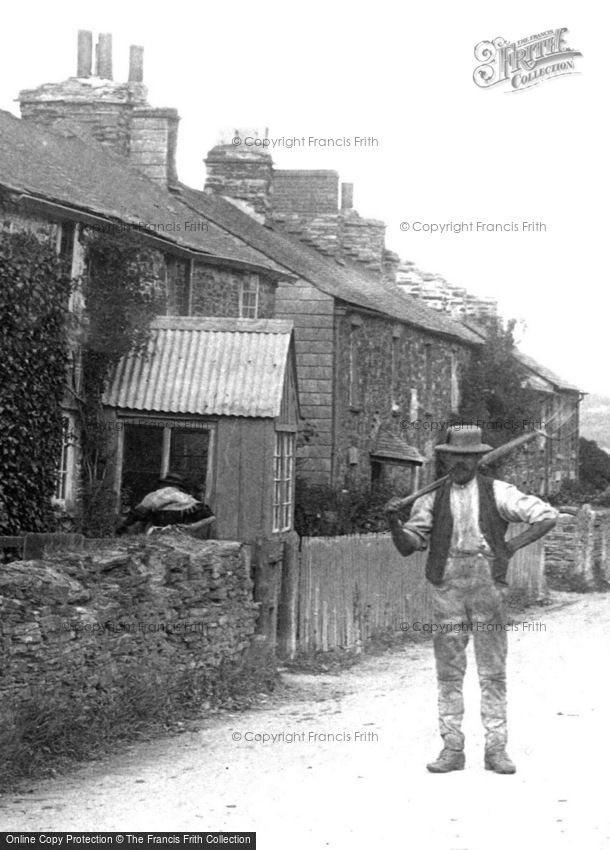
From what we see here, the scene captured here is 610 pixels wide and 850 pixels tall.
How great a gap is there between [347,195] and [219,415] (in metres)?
23.9

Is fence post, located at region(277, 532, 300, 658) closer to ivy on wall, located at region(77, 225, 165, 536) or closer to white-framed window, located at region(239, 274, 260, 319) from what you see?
ivy on wall, located at region(77, 225, 165, 536)

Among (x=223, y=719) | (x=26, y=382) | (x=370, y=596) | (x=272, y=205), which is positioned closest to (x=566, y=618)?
(x=370, y=596)

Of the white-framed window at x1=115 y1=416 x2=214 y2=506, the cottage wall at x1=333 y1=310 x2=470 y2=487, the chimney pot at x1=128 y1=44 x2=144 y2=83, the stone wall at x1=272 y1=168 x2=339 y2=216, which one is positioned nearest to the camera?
the white-framed window at x1=115 y1=416 x2=214 y2=506

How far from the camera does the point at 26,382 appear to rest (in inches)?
645

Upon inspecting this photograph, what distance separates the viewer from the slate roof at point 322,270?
92.0 ft

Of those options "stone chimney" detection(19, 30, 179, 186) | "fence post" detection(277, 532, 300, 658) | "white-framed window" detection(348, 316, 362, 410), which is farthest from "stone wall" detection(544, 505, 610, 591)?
"fence post" detection(277, 532, 300, 658)

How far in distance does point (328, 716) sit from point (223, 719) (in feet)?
2.88

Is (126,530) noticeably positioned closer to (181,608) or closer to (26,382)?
(26,382)

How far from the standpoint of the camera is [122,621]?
1033 centimetres

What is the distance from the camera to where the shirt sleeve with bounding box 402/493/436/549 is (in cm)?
833

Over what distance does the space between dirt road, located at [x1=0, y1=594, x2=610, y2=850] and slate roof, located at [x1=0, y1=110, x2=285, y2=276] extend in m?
9.25

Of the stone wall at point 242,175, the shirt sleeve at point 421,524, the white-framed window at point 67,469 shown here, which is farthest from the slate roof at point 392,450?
the shirt sleeve at point 421,524

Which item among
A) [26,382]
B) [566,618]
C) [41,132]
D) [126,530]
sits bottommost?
[566,618]

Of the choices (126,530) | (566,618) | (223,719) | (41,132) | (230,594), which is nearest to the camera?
(223,719)
